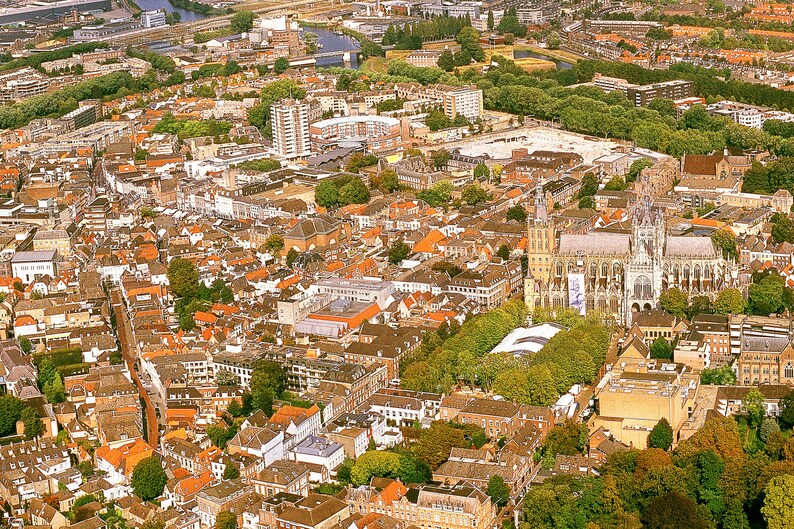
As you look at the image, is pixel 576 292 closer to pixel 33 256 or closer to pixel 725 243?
pixel 725 243

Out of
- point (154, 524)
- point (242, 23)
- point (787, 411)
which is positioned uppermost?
point (242, 23)

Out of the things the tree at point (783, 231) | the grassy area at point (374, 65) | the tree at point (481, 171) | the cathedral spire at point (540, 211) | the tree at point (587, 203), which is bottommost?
the grassy area at point (374, 65)

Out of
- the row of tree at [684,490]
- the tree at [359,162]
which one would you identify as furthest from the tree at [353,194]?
the row of tree at [684,490]

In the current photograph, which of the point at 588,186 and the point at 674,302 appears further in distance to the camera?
the point at 588,186

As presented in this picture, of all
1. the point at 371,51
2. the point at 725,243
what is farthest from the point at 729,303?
the point at 371,51

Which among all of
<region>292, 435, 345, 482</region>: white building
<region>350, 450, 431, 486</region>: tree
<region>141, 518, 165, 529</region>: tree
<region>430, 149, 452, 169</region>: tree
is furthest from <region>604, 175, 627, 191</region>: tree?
<region>141, 518, 165, 529</region>: tree

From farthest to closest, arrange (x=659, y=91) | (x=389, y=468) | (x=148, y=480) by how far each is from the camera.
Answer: (x=659, y=91)
(x=148, y=480)
(x=389, y=468)

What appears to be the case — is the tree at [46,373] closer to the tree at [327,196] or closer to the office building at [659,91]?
A: the tree at [327,196]
